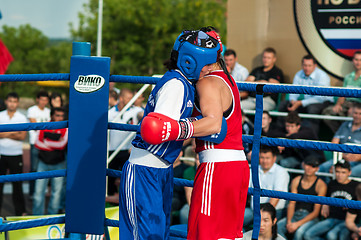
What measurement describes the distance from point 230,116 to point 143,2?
3368 cm

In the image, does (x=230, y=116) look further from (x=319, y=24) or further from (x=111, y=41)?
(x=111, y=41)

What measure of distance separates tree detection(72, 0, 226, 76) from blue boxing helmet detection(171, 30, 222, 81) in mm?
32163

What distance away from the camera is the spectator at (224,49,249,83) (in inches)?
285

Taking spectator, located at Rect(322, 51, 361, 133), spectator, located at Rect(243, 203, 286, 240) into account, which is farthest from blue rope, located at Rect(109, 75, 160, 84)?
spectator, located at Rect(322, 51, 361, 133)

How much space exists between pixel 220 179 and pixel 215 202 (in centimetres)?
13

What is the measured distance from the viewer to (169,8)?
36.1 metres

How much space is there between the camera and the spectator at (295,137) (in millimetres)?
6039

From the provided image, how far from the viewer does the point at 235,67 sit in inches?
288

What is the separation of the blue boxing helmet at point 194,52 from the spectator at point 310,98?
388cm

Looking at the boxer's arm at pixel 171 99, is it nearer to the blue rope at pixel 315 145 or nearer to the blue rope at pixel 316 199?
the blue rope at pixel 315 145

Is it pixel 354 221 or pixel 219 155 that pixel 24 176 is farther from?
pixel 354 221

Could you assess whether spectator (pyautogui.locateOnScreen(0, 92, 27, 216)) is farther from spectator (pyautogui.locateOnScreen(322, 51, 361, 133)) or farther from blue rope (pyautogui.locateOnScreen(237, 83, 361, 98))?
blue rope (pyautogui.locateOnScreen(237, 83, 361, 98))

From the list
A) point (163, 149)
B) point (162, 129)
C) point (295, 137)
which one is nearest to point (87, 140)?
point (163, 149)

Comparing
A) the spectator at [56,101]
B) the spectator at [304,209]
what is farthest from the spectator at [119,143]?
the spectator at [304,209]
